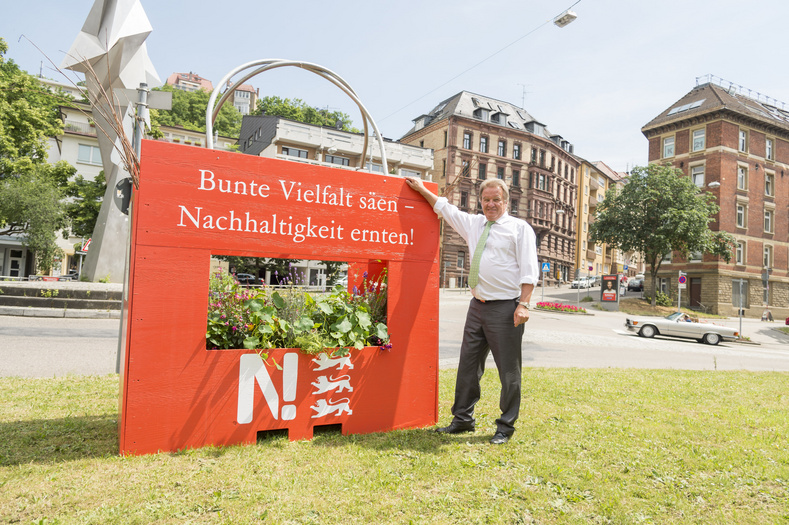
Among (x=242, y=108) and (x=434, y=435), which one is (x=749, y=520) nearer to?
(x=434, y=435)

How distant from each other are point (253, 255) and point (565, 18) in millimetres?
10839

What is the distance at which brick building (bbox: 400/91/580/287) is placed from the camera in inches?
1960

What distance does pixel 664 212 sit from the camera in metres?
37.9

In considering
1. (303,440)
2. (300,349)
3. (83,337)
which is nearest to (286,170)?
(300,349)

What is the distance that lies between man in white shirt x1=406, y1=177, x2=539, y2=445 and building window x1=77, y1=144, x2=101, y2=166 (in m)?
45.7

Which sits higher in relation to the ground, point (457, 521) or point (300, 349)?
point (300, 349)

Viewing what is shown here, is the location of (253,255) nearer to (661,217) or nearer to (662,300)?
(661,217)

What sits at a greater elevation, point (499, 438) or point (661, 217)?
point (661, 217)

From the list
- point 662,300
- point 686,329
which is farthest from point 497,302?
point 662,300

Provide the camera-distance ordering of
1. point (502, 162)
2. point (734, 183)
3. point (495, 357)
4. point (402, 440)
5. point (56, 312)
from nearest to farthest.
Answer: point (402, 440) → point (495, 357) → point (56, 312) → point (734, 183) → point (502, 162)

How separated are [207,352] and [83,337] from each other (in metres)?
7.78

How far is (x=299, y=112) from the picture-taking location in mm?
58875

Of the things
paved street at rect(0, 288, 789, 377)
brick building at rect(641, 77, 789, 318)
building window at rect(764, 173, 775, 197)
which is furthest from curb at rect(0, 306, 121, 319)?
building window at rect(764, 173, 775, 197)

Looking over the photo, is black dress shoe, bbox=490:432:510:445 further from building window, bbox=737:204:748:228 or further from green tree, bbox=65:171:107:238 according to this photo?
building window, bbox=737:204:748:228
